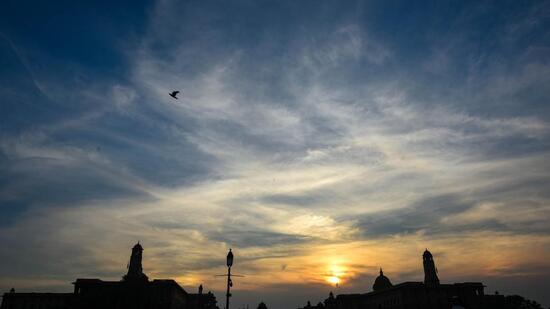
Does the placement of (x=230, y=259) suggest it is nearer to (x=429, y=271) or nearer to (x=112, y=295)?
(x=112, y=295)

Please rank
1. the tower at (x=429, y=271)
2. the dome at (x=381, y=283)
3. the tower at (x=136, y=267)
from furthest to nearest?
the dome at (x=381, y=283), the tower at (x=429, y=271), the tower at (x=136, y=267)

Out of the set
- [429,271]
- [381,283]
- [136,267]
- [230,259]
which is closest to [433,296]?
[429,271]

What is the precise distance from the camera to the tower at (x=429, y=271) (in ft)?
281

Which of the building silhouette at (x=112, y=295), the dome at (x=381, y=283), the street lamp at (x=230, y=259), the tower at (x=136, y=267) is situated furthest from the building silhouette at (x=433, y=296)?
the street lamp at (x=230, y=259)

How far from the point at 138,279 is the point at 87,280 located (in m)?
9.26

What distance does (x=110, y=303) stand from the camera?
224ft

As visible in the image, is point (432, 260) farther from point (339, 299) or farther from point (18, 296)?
Answer: point (18, 296)

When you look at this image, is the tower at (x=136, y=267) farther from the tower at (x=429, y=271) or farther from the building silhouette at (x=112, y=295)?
the tower at (x=429, y=271)

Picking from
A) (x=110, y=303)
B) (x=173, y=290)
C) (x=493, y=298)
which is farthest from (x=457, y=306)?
(x=493, y=298)

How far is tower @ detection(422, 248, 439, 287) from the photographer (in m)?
85.8

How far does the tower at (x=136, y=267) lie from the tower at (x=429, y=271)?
57.8 m

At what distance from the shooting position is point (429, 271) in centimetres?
8788

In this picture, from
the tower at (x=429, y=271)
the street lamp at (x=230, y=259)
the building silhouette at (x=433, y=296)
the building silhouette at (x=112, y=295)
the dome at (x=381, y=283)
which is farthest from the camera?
the dome at (x=381, y=283)

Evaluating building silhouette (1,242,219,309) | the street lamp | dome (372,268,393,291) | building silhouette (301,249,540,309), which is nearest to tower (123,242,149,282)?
building silhouette (1,242,219,309)
